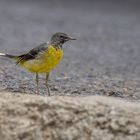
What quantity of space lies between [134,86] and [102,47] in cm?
669

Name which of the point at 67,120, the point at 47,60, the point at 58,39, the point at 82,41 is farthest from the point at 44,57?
the point at 82,41

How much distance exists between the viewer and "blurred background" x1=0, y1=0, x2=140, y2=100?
11.1 meters

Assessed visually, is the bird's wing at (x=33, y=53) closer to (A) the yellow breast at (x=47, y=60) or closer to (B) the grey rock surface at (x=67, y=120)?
(A) the yellow breast at (x=47, y=60)

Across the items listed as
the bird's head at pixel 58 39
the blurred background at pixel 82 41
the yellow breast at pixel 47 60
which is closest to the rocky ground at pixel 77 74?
the blurred background at pixel 82 41

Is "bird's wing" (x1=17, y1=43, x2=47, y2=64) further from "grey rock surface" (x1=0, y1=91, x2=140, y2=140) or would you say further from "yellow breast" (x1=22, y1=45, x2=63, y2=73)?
"grey rock surface" (x1=0, y1=91, x2=140, y2=140)

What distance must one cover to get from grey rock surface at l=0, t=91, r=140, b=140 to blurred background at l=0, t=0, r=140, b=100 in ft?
5.99

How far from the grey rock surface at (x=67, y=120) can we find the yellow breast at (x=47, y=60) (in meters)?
1.53

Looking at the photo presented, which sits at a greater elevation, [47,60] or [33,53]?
[33,53]

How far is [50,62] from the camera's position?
29.6 ft

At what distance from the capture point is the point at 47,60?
9031 mm

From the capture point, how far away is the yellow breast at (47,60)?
9.02 metres

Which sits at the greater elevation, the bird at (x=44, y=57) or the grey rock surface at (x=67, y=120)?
the bird at (x=44, y=57)

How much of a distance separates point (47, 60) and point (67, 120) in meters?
1.80

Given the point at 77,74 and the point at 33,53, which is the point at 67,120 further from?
the point at 77,74
